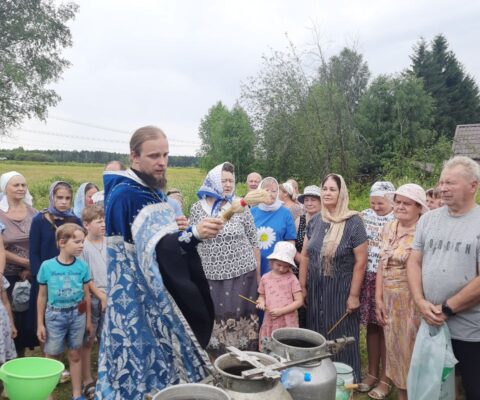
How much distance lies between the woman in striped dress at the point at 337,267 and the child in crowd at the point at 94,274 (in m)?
1.97

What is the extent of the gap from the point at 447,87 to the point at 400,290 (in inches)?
1443

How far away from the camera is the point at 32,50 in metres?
23.2

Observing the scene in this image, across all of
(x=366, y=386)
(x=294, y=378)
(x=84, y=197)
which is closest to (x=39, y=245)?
(x=84, y=197)

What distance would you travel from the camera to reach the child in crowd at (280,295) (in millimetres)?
4059

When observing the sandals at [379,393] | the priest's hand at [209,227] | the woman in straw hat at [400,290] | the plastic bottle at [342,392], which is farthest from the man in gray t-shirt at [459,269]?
the priest's hand at [209,227]

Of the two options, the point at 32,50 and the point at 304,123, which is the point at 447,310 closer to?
the point at 304,123

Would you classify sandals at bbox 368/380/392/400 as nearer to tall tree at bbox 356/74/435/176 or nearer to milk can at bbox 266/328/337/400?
milk can at bbox 266/328/337/400

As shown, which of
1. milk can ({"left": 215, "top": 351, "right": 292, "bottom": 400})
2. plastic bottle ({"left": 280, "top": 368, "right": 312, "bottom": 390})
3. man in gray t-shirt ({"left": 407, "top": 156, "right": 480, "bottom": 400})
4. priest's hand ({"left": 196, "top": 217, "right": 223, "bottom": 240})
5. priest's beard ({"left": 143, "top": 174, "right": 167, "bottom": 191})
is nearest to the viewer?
milk can ({"left": 215, "top": 351, "right": 292, "bottom": 400})

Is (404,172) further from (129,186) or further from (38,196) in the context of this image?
(38,196)

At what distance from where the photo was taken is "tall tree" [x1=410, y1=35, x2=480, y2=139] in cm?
3459

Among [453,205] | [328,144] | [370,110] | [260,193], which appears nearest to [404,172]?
[328,144]

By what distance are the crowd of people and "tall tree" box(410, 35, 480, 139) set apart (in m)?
33.4

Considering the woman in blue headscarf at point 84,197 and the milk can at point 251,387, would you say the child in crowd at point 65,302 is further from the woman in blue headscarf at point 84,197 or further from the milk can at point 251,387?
the milk can at point 251,387

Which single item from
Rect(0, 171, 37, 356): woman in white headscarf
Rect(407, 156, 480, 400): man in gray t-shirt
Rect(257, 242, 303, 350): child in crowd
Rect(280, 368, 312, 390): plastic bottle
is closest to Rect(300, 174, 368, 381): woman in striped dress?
Rect(257, 242, 303, 350): child in crowd
